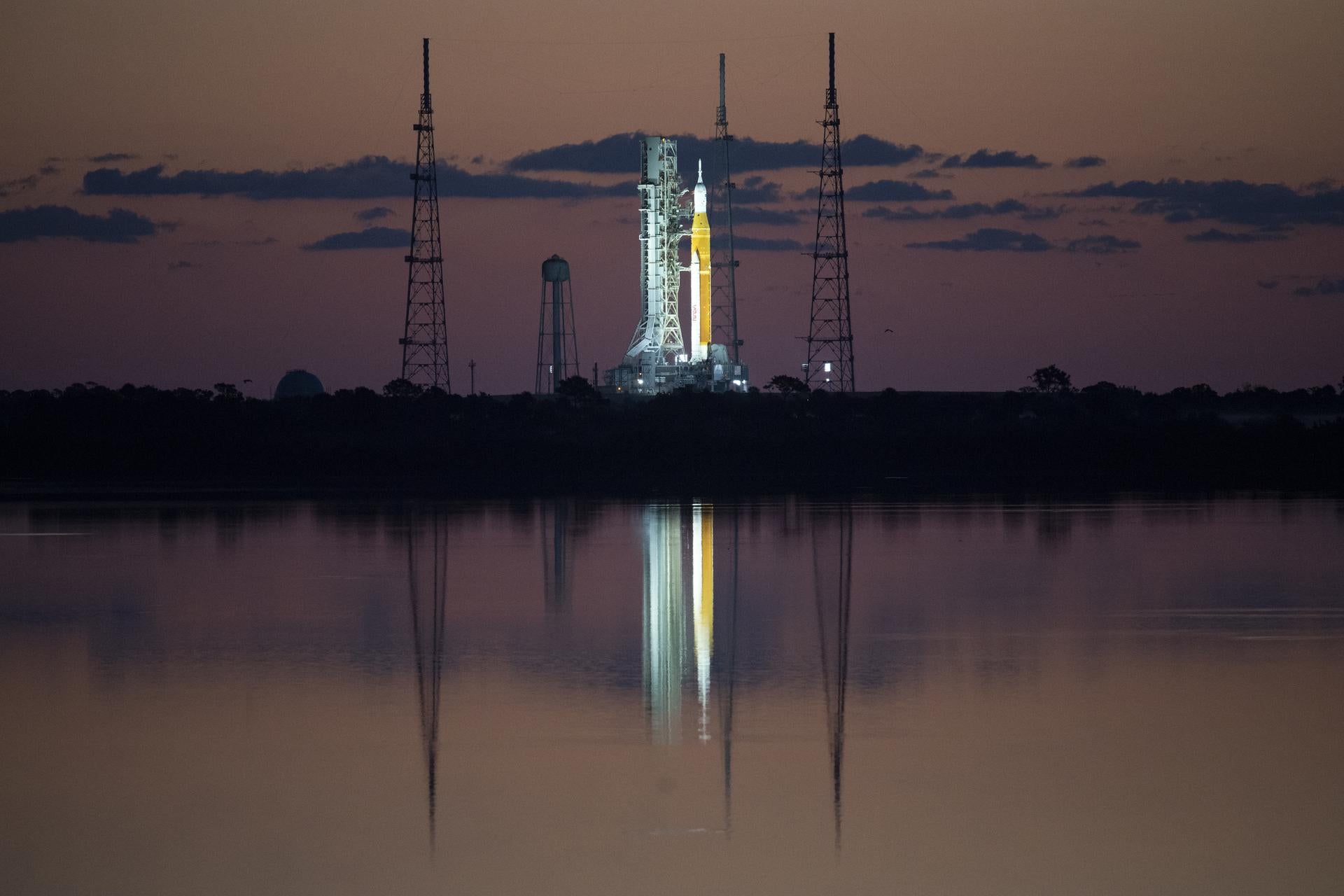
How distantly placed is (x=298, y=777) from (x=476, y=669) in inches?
183

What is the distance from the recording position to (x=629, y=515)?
38562 millimetres

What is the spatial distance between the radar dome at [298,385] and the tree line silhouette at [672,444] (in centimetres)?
2672

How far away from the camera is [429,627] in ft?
66.4

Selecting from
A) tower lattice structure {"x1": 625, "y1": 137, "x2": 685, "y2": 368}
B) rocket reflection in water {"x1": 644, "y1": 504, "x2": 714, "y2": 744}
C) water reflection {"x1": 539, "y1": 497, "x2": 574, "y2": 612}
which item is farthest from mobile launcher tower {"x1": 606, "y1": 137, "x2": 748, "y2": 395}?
rocket reflection in water {"x1": 644, "y1": 504, "x2": 714, "y2": 744}

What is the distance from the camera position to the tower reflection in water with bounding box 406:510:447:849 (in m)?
13.6

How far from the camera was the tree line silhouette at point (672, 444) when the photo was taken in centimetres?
5788

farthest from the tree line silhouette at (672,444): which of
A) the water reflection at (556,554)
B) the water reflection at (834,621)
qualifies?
the water reflection at (834,621)

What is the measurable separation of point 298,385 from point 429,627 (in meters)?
86.8

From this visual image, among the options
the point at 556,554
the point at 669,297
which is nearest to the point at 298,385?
the point at 669,297

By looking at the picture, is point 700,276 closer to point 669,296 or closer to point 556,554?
point 669,296

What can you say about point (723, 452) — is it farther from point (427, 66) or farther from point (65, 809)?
point (65, 809)

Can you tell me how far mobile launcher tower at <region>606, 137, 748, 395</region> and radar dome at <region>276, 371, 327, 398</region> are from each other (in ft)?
110

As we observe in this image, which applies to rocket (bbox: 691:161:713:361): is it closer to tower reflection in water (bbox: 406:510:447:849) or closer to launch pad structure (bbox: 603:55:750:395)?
launch pad structure (bbox: 603:55:750:395)

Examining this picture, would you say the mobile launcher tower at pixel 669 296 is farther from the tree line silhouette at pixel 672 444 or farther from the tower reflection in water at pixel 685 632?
the tower reflection in water at pixel 685 632
